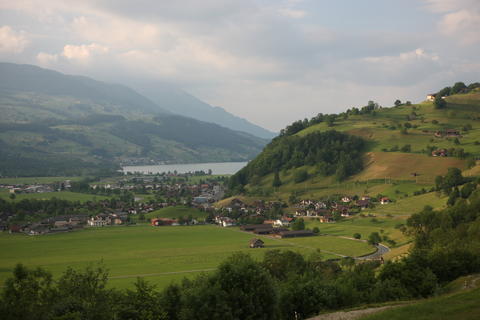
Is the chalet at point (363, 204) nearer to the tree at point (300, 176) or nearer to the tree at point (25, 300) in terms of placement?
the tree at point (300, 176)

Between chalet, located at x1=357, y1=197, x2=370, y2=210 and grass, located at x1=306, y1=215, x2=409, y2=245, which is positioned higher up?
chalet, located at x1=357, y1=197, x2=370, y2=210

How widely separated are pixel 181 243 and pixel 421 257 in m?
46.1

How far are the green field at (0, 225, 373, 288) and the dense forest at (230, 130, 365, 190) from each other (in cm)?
5478

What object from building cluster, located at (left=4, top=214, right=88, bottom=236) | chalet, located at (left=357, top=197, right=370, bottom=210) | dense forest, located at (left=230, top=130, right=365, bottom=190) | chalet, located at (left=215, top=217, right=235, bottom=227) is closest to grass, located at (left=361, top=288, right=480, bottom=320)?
building cluster, located at (left=4, top=214, right=88, bottom=236)

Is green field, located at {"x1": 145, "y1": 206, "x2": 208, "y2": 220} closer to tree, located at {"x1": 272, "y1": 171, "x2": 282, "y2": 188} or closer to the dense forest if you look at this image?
tree, located at {"x1": 272, "y1": 171, "x2": 282, "y2": 188}

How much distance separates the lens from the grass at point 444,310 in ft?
64.6

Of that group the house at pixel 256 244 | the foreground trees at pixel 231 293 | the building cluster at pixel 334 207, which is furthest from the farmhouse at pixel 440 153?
the foreground trees at pixel 231 293

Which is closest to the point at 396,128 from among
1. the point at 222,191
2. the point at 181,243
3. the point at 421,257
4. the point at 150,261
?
the point at 222,191

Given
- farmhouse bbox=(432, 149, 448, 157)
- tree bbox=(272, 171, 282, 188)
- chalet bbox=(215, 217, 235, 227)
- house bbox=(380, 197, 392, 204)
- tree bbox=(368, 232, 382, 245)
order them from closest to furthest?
tree bbox=(368, 232, 382, 245) < house bbox=(380, 197, 392, 204) < chalet bbox=(215, 217, 235, 227) < farmhouse bbox=(432, 149, 448, 157) < tree bbox=(272, 171, 282, 188)

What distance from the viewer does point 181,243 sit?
250ft

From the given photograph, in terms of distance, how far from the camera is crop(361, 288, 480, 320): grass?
19688mm

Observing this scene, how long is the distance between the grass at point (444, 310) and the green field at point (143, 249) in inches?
1159

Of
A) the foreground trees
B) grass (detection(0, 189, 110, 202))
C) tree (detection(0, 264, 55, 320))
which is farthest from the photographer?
grass (detection(0, 189, 110, 202))

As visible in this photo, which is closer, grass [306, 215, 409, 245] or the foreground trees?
the foreground trees
